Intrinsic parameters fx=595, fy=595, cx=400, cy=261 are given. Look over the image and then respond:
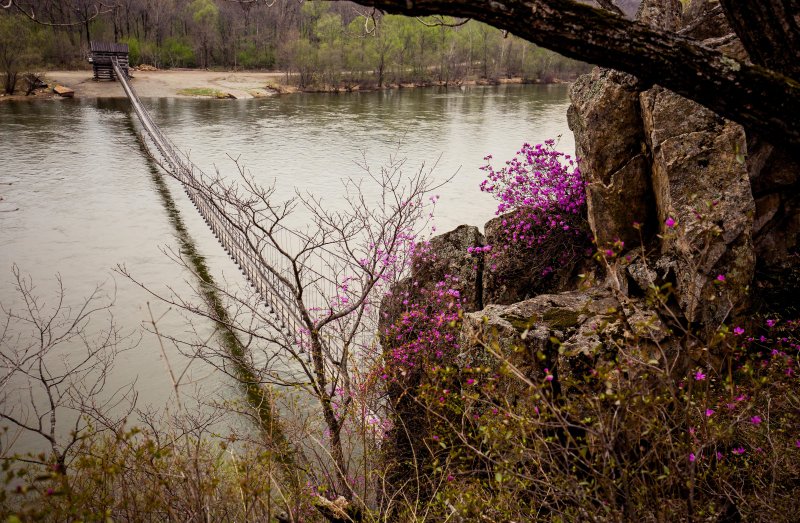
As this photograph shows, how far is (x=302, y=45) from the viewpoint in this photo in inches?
2301

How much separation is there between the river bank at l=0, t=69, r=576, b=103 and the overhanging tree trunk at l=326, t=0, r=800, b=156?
47.5m

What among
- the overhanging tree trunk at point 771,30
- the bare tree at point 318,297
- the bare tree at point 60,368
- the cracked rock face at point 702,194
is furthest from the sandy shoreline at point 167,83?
the overhanging tree trunk at point 771,30

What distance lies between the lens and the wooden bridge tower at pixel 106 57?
49.5 meters

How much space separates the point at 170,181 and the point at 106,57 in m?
33.5

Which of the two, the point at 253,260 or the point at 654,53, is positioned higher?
the point at 654,53

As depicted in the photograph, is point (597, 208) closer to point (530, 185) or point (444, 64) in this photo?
point (530, 185)

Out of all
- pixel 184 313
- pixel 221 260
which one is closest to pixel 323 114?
pixel 221 260

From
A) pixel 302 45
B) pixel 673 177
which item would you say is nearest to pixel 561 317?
pixel 673 177

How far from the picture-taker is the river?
14188mm

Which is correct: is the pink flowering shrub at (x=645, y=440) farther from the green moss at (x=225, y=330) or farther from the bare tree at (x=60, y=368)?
the bare tree at (x=60, y=368)

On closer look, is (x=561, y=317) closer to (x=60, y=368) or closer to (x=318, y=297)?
(x=318, y=297)

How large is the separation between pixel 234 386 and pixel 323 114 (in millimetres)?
32618

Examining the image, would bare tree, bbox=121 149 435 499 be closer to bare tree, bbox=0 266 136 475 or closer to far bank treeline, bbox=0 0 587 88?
bare tree, bbox=0 266 136 475

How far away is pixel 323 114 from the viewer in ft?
134
